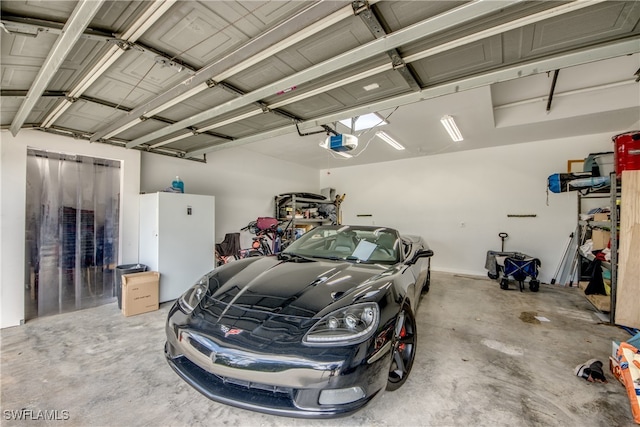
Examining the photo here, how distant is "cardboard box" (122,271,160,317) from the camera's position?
3.25m

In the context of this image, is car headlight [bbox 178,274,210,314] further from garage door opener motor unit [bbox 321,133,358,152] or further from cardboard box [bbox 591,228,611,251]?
cardboard box [bbox 591,228,611,251]

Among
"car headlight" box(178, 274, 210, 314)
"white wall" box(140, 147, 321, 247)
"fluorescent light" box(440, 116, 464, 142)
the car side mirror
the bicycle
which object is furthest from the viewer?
the bicycle

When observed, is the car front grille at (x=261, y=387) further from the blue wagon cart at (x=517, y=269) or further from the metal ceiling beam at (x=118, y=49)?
the blue wagon cart at (x=517, y=269)

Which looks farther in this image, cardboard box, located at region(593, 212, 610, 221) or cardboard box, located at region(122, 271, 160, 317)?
cardboard box, located at region(593, 212, 610, 221)

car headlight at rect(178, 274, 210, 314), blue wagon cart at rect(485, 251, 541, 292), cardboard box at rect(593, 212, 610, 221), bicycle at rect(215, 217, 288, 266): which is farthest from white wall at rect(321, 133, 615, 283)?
car headlight at rect(178, 274, 210, 314)

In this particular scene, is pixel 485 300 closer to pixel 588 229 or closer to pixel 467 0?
pixel 588 229

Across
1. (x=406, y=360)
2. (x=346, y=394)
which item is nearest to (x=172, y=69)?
(x=346, y=394)

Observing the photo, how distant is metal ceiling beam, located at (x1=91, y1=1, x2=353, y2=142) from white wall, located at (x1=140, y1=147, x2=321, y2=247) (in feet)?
7.48

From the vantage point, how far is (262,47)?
1.60 m

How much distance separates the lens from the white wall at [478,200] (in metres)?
5.12

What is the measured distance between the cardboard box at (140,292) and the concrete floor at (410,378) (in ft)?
0.43

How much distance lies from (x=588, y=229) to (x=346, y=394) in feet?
18.4

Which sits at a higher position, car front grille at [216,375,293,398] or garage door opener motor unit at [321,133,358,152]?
garage door opener motor unit at [321,133,358,152]

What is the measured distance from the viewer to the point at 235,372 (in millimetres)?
1298
